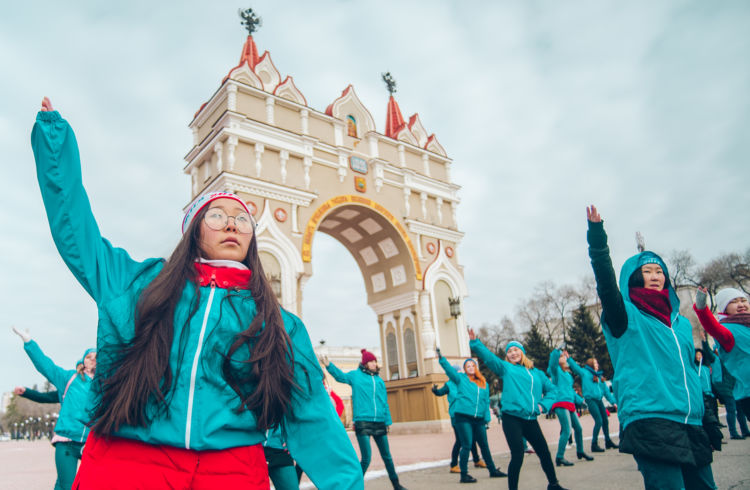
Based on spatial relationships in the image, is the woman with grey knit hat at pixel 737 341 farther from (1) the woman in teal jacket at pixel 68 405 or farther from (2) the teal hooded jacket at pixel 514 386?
(1) the woman in teal jacket at pixel 68 405

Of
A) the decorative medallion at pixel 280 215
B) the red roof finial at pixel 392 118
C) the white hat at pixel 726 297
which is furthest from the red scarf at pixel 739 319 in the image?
the red roof finial at pixel 392 118

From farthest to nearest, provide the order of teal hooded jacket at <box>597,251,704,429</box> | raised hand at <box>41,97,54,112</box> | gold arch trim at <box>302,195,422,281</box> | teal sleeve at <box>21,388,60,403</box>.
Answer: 1. gold arch trim at <box>302,195,422,281</box>
2. teal sleeve at <box>21,388,60,403</box>
3. teal hooded jacket at <box>597,251,704,429</box>
4. raised hand at <box>41,97,54,112</box>

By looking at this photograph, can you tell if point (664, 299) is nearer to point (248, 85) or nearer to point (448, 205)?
point (248, 85)

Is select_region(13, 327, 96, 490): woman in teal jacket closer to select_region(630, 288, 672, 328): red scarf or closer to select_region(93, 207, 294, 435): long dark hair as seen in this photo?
select_region(93, 207, 294, 435): long dark hair

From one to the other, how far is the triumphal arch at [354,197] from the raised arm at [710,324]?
1401cm

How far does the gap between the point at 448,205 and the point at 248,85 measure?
440 inches

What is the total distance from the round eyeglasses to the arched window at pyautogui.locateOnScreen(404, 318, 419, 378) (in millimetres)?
20086

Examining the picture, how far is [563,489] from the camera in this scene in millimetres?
5652

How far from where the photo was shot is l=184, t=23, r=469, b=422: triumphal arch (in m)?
18.3

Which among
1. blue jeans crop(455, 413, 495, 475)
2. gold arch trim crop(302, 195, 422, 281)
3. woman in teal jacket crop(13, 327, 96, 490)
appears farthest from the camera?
gold arch trim crop(302, 195, 422, 281)

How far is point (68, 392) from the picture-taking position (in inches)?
245

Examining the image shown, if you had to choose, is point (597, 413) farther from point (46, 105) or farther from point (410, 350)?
point (410, 350)

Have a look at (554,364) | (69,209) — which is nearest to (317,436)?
(69,209)

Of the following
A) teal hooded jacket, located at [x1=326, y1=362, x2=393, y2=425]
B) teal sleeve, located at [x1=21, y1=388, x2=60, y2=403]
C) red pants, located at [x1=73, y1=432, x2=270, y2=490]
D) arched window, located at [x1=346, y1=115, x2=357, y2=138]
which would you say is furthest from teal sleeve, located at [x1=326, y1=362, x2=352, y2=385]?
arched window, located at [x1=346, y1=115, x2=357, y2=138]
